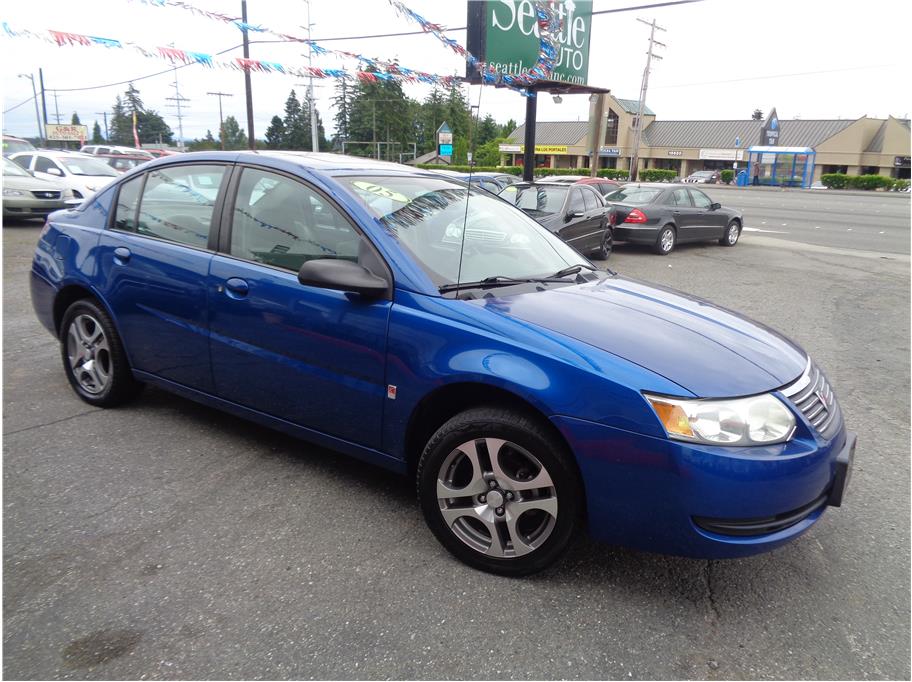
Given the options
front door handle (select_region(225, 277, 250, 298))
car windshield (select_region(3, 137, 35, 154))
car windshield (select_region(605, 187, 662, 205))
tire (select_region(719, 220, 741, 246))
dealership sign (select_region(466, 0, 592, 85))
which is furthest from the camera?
car windshield (select_region(3, 137, 35, 154))

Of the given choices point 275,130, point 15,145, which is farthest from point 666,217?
point 275,130

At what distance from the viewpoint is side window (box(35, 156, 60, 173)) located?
15188 mm

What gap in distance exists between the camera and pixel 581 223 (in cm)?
1093

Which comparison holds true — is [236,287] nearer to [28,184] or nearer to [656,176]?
[28,184]

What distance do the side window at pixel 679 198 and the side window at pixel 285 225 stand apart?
11761 millimetres

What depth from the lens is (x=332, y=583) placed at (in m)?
2.61

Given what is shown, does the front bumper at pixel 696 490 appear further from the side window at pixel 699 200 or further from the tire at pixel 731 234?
the tire at pixel 731 234

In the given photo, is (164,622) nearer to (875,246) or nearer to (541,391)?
(541,391)

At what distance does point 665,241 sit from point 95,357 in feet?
37.8

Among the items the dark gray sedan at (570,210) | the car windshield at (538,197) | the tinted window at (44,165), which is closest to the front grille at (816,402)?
the dark gray sedan at (570,210)

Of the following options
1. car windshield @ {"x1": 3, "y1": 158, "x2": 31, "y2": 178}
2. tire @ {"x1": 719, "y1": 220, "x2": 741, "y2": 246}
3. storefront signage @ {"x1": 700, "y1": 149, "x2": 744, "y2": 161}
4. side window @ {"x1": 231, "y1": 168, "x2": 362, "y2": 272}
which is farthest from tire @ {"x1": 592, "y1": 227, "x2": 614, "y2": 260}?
storefront signage @ {"x1": 700, "y1": 149, "x2": 744, "y2": 161}

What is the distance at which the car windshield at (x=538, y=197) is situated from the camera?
1091 centimetres

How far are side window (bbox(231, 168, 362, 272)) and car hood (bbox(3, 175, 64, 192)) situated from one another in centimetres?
1301

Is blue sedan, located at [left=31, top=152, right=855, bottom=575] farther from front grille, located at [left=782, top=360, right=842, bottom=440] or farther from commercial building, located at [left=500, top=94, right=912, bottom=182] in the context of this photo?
commercial building, located at [left=500, top=94, right=912, bottom=182]
